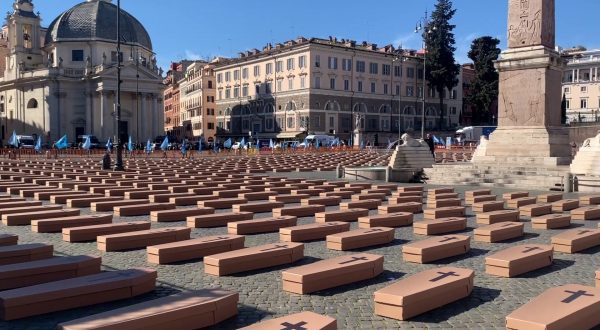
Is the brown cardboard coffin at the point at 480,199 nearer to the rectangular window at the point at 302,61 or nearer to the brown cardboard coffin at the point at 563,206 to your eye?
the brown cardboard coffin at the point at 563,206

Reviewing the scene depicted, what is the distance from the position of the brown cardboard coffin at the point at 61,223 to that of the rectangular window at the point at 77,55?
7766 centimetres

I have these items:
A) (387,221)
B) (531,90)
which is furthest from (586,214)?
(531,90)

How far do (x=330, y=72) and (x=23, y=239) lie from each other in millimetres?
72135

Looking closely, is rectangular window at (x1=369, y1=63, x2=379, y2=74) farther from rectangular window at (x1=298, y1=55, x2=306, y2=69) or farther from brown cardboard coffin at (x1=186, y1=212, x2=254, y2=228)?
brown cardboard coffin at (x1=186, y1=212, x2=254, y2=228)

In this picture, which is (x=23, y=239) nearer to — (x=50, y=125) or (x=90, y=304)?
(x=90, y=304)

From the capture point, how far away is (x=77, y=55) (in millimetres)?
83250

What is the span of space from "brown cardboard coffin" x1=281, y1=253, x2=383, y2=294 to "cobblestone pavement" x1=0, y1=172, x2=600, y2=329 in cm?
10

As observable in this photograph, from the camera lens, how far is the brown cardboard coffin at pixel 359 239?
1039 cm

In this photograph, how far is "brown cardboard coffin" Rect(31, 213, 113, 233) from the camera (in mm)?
→ 12125

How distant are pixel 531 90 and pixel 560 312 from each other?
19288 mm

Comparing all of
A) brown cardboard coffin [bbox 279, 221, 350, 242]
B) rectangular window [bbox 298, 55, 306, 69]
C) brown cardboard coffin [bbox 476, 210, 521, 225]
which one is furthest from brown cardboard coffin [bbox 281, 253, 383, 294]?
rectangular window [bbox 298, 55, 306, 69]

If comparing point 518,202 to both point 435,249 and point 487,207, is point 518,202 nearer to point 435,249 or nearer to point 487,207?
point 487,207

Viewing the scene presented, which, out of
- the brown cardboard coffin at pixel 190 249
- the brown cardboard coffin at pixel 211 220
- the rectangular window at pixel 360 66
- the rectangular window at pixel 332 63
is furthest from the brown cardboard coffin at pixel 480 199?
the rectangular window at pixel 360 66

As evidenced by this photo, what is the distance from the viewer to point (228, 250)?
10.0 m
